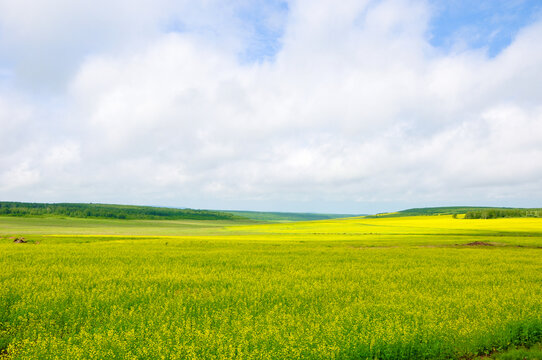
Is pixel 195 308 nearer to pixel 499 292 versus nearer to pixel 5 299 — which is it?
pixel 5 299

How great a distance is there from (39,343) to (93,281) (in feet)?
27.8

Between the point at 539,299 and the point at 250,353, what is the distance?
41.8 feet

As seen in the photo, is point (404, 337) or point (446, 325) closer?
point (404, 337)

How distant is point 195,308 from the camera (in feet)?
37.8

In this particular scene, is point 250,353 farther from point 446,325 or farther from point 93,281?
point 93,281

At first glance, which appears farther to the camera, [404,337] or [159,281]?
[159,281]

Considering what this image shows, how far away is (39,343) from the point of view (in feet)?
25.7

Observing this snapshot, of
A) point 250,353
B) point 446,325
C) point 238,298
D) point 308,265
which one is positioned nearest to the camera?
point 250,353

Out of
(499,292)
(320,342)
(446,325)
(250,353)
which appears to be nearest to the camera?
(250,353)

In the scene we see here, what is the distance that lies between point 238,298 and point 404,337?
21.3ft

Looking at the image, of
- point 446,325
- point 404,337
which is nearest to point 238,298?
point 404,337

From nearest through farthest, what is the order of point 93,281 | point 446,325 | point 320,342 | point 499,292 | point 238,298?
point 320,342
point 446,325
point 238,298
point 499,292
point 93,281

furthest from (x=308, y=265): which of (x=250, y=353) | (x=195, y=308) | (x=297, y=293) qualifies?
(x=250, y=353)

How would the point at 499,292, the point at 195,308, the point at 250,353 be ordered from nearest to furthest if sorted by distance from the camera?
the point at 250,353
the point at 195,308
the point at 499,292
